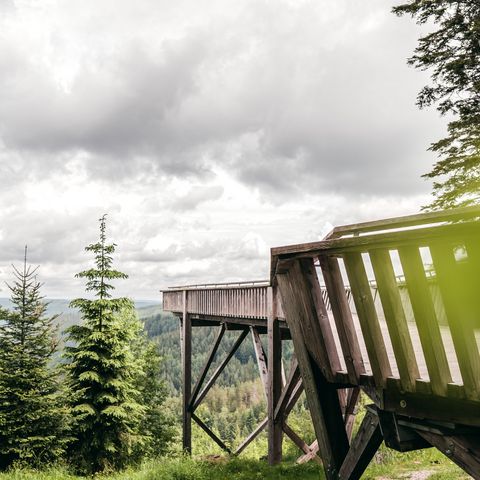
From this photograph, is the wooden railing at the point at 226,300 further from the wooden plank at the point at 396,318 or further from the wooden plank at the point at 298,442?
the wooden plank at the point at 396,318

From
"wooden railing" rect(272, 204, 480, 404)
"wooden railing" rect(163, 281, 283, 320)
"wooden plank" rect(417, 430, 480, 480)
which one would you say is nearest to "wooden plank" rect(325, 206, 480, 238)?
"wooden railing" rect(272, 204, 480, 404)

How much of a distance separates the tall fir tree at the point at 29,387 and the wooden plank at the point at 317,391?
44.1 ft

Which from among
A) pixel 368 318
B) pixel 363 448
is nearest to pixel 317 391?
pixel 363 448

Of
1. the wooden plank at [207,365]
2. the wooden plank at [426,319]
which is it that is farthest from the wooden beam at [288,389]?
the wooden plank at [426,319]

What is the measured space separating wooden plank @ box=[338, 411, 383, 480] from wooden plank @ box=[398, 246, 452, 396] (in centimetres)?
85

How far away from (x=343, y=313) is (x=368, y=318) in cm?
26

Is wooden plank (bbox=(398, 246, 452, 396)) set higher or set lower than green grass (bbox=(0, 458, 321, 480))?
higher

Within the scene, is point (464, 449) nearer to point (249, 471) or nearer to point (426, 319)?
point (426, 319)

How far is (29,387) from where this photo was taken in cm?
1544

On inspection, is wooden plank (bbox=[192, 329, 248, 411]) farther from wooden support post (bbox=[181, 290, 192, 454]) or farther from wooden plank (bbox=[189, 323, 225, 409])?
wooden support post (bbox=[181, 290, 192, 454])

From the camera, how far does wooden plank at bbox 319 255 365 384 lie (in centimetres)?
339

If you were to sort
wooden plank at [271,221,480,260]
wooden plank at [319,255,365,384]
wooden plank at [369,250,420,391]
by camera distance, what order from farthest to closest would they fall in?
wooden plank at [319,255,365,384], wooden plank at [369,250,420,391], wooden plank at [271,221,480,260]

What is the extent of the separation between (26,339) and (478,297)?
53.6 feet

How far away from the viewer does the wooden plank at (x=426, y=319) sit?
2793mm
